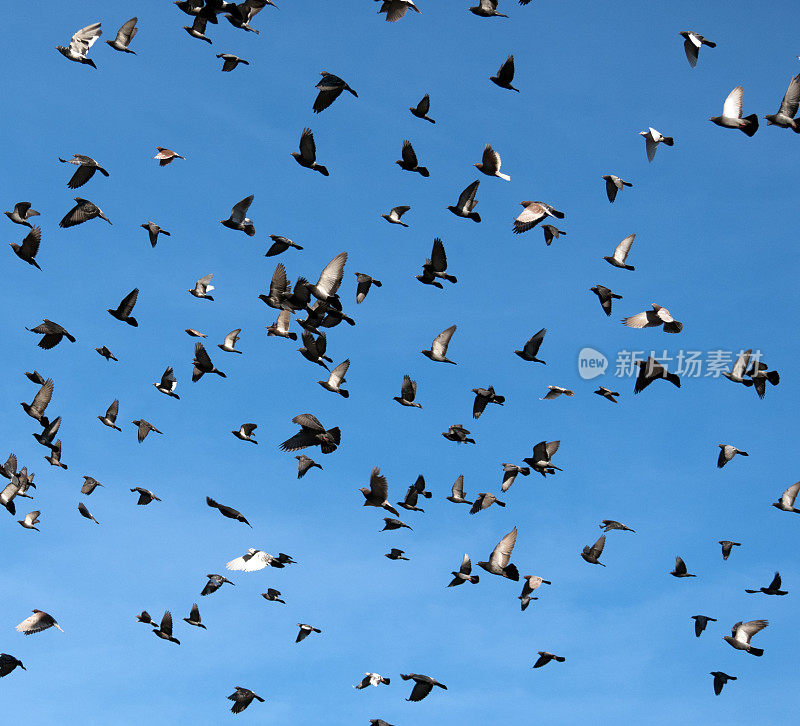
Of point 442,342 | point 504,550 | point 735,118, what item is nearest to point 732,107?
point 735,118

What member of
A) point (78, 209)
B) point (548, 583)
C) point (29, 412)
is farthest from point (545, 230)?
point (29, 412)

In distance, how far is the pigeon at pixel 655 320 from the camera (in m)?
29.5

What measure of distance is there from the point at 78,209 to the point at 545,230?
14740mm

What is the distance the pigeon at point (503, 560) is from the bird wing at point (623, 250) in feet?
30.2

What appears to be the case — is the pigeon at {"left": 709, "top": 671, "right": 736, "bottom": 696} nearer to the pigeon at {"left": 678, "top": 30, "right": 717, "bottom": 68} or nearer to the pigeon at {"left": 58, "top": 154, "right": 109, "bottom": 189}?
the pigeon at {"left": 678, "top": 30, "right": 717, "bottom": 68}

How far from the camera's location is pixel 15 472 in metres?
34.6

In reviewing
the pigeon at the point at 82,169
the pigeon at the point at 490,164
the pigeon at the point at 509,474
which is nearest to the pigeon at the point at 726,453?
the pigeon at the point at 509,474

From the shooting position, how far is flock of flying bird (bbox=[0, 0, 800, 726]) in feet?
94.7

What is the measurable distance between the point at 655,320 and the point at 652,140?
566cm

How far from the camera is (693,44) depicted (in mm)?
28797

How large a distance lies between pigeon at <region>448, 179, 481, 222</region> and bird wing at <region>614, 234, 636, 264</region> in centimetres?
453

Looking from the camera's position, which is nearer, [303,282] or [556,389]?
[303,282]

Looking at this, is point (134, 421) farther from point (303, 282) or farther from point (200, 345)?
point (303, 282)

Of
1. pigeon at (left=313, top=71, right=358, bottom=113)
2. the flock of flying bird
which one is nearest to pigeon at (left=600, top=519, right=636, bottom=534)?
the flock of flying bird
